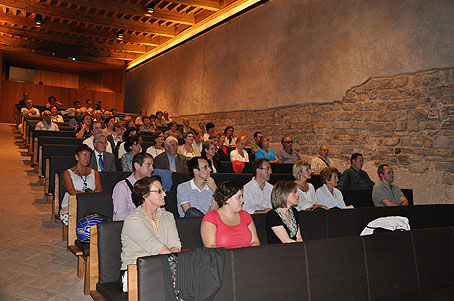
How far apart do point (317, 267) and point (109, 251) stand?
1303mm

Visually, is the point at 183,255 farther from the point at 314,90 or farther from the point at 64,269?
the point at 314,90

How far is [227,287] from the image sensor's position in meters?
1.98

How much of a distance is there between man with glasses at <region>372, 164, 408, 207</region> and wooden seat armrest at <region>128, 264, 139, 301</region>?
3.78 m

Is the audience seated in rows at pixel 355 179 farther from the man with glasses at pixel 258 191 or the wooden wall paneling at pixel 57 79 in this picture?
the wooden wall paneling at pixel 57 79

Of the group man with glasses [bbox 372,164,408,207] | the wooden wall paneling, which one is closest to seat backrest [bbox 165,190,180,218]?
man with glasses [bbox 372,164,408,207]

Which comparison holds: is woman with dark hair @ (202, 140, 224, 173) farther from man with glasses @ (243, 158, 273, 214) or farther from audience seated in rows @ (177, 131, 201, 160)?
man with glasses @ (243, 158, 273, 214)

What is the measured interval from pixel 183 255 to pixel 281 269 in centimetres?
57

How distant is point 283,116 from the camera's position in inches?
335

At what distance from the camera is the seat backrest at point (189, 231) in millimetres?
2760

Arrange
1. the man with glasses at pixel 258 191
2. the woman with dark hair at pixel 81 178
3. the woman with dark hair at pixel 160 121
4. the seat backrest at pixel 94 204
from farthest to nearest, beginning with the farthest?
the woman with dark hair at pixel 160 121 → the man with glasses at pixel 258 191 → the woman with dark hair at pixel 81 178 → the seat backrest at pixel 94 204

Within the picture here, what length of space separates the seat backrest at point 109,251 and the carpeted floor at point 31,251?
1.40ft

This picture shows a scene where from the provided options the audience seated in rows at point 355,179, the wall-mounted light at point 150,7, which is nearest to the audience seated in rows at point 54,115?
the wall-mounted light at point 150,7

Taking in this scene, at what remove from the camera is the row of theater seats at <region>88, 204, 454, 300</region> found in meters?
2.02

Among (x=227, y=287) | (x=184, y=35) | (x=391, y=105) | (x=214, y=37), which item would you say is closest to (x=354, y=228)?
(x=227, y=287)
